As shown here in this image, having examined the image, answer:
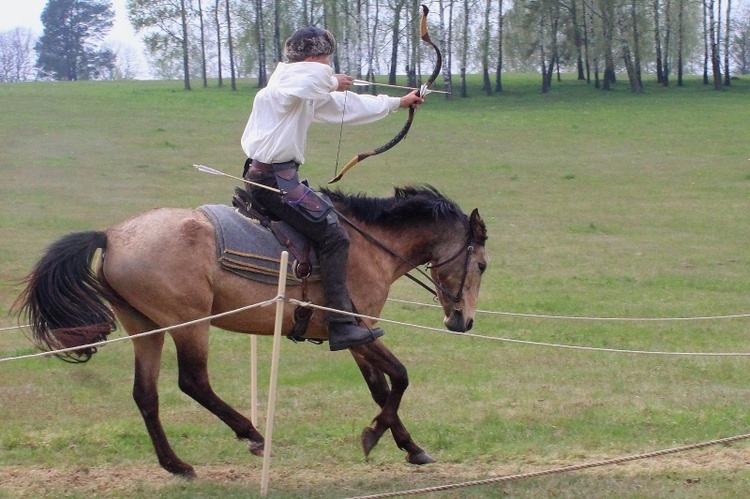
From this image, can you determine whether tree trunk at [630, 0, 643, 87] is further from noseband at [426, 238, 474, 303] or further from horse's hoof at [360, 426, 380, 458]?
horse's hoof at [360, 426, 380, 458]

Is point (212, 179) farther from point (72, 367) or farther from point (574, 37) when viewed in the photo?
point (574, 37)

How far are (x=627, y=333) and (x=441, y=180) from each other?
14.0m

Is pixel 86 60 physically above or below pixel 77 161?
above

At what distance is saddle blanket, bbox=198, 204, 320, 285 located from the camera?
6.02m

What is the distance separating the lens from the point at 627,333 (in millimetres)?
10773

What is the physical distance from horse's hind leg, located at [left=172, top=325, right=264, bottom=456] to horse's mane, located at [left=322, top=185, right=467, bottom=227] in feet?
4.45

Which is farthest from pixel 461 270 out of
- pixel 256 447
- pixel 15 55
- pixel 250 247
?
pixel 15 55

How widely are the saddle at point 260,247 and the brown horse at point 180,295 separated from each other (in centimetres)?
6

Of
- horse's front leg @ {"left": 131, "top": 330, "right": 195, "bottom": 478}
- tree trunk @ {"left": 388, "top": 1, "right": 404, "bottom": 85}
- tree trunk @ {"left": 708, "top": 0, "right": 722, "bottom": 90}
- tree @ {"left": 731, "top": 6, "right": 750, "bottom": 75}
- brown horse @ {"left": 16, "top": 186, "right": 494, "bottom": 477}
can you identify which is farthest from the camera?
tree @ {"left": 731, "top": 6, "right": 750, "bottom": 75}

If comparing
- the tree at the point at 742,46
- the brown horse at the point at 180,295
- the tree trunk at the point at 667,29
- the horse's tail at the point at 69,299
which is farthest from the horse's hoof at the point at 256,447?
the tree at the point at 742,46

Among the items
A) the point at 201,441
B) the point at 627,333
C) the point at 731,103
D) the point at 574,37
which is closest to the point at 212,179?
the point at 627,333

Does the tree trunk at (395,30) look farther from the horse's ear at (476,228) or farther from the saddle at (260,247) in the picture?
the saddle at (260,247)

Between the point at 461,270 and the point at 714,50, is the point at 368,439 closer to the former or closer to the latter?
the point at 461,270

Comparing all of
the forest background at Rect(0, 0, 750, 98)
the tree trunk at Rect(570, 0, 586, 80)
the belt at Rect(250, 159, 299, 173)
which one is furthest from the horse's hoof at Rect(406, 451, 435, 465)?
the tree trunk at Rect(570, 0, 586, 80)
